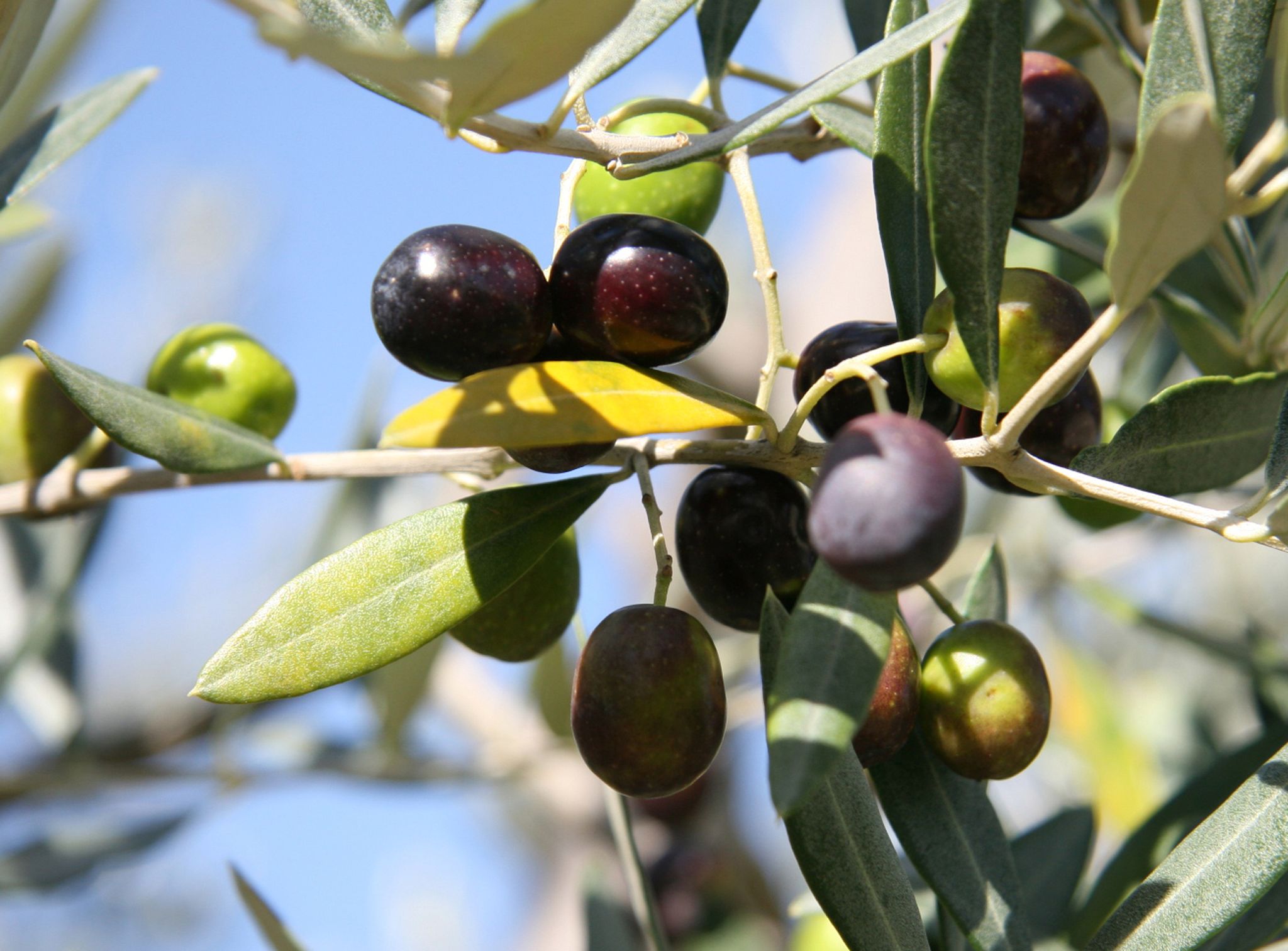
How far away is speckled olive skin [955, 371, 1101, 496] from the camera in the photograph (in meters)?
0.99

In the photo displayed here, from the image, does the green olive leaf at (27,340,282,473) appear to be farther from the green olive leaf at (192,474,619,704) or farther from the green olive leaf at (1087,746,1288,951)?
the green olive leaf at (1087,746,1288,951)

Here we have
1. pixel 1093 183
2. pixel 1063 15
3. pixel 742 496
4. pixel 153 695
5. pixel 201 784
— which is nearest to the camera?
pixel 742 496

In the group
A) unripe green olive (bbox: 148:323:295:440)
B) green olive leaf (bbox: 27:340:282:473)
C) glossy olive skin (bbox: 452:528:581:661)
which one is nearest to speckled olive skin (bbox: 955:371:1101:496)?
glossy olive skin (bbox: 452:528:581:661)

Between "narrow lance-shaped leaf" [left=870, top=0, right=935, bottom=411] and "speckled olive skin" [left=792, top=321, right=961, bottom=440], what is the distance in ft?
0.09

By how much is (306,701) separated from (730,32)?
156cm

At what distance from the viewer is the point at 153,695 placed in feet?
6.97

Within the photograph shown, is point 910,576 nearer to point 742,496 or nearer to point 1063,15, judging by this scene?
point 742,496

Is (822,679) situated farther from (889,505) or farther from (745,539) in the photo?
(745,539)

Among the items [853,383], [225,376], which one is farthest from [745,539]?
[225,376]

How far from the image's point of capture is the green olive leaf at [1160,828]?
126 cm

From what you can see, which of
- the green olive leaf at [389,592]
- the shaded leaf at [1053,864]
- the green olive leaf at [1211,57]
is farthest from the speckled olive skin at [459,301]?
the shaded leaf at [1053,864]

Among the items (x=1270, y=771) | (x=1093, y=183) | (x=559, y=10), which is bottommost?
(x=1270, y=771)

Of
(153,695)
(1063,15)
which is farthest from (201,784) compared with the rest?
(1063,15)

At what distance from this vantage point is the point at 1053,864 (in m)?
1.23
